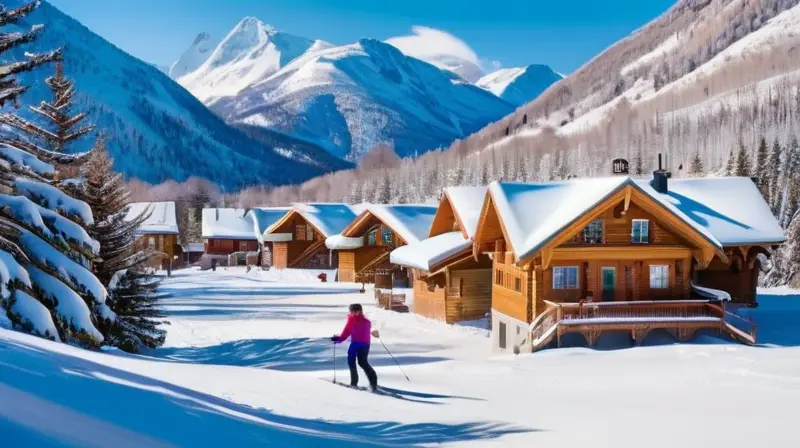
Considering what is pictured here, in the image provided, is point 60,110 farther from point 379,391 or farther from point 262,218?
point 262,218

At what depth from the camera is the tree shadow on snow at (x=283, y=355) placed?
77.9 feet

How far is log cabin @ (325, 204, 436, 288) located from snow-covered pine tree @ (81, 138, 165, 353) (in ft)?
79.4

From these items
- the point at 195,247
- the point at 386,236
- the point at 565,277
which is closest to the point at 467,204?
the point at 565,277

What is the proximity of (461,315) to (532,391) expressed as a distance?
18.9 meters

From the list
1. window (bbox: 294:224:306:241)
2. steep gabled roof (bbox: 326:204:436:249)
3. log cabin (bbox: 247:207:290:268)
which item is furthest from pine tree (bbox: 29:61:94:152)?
log cabin (bbox: 247:207:290:268)

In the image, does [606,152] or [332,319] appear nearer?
[332,319]

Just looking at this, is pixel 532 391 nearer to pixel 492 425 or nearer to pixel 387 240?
pixel 492 425

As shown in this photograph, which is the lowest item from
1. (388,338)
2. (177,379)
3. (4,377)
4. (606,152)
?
(388,338)

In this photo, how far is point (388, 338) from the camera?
30625 millimetres

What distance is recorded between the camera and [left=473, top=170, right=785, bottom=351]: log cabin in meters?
25.2

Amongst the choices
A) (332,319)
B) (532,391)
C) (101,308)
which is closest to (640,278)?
(532,391)

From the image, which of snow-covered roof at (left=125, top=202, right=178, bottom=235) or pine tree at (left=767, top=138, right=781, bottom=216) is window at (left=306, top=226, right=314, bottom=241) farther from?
pine tree at (left=767, top=138, right=781, bottom=216)

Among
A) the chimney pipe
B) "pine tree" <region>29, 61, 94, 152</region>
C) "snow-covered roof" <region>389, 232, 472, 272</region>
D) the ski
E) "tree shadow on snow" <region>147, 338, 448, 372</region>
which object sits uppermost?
"pine tree" <region>29, 61, 94, 152</region>

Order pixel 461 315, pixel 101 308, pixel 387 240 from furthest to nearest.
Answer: pixel 387 240 → pixel 461 315 → pixel 101 308
